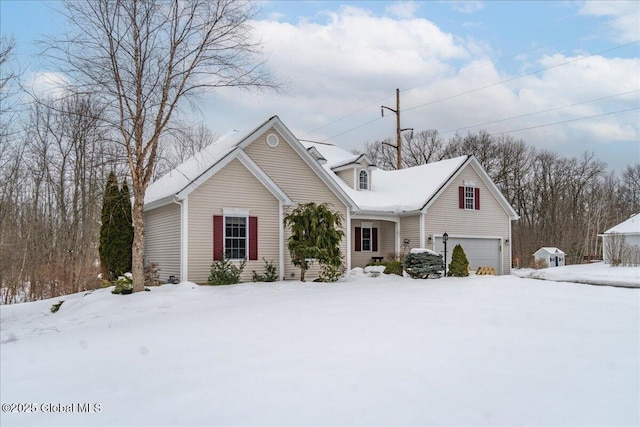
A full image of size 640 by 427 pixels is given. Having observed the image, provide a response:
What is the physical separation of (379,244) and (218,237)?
9393 mm

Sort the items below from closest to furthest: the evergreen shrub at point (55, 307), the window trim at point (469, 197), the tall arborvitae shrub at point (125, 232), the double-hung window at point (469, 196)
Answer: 1. the evergreen shrub at point (55, 307)
2. the tall arborvitae shrub at point (125, 232)
3. the double-hung window at point (469, 196)
4. the window trim at point (469, 197)

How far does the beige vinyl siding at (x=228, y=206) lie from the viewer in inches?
598

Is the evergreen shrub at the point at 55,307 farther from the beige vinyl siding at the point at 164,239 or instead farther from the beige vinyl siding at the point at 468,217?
the beige vinyl siding at the point at 468,217

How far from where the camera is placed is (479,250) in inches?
A: 919

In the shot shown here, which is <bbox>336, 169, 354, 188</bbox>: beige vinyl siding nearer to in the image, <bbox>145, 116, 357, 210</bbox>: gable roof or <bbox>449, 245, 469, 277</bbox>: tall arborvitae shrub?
<bbox>145, 116, 357, 210</bbox>: gable roof

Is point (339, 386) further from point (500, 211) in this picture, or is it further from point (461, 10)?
point (500, 211)

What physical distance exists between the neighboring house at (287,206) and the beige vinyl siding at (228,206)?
0.10 ft

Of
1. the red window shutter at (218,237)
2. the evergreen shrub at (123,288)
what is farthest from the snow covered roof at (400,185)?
the evergreen shrub at (123,288)

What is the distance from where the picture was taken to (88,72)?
12.9 m

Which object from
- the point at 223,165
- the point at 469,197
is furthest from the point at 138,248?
the point at 469,197

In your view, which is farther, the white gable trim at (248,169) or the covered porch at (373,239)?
the covered porch at (373,239)

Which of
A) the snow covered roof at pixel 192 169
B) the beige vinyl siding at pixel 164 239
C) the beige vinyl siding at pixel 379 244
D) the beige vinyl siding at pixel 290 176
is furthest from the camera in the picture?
the beige vinyl siding at pixel 379 244

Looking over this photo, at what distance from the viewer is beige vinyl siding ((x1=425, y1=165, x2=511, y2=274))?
870 inches

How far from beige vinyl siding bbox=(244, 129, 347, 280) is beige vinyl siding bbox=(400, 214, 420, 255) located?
4198 millimetres
